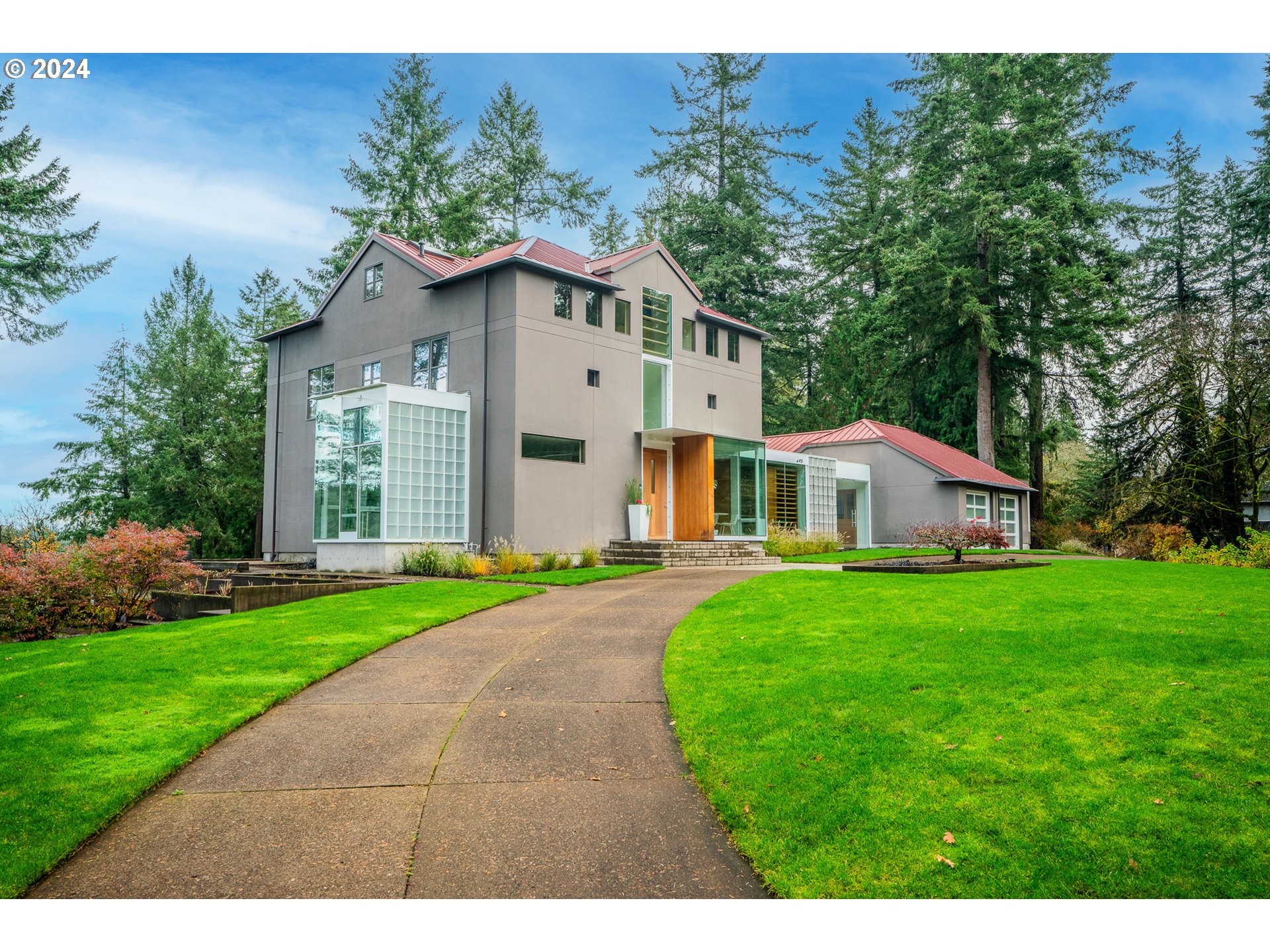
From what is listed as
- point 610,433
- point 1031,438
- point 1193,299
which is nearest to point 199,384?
point 610,433

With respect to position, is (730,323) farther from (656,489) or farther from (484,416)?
(484,416)

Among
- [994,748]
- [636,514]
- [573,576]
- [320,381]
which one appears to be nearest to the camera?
[994,748]

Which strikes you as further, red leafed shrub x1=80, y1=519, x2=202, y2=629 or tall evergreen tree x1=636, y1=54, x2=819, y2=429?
tall evergreen tree x1=636, y1=54, x2=819, y2=429

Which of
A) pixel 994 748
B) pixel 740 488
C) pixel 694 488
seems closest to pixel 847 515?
pixel 740 488

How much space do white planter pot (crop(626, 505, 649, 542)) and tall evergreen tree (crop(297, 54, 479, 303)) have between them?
1863 centimetres

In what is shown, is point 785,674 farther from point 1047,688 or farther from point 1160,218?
point 1160,218

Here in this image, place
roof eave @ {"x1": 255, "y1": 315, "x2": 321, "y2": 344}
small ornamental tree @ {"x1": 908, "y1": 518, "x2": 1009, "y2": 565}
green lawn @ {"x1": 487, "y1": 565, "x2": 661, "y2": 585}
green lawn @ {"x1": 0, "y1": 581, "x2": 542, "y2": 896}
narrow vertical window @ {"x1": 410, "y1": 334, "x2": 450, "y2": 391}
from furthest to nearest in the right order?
roof eave @ {"x1": 255, "y1": 315, "x2": 321, "y2": 344} < narrow vertical window @ {"x1": 410, "y1": 334, "x2": 450, "y2": 391} < small ornamental tree @ {"x1": 908, "y1": 518, "x2": 1009, "y2": 565} < green lawn @ {"x1": 487, "y1": 565, "x2": 661, "y2": 585} < green lawn @ {"x1": 0, "y1": 581, "x2": 542, "y2": 896}

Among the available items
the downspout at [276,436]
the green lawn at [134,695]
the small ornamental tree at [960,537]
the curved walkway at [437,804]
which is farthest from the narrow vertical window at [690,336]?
the curved walkway at [437,804]

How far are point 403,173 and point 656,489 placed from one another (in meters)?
21.1

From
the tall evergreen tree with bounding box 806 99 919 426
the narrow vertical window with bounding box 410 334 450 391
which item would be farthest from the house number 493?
the tall evergreen tree with bounding box 806 99 919 426

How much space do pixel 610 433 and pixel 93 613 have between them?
37.9 feet

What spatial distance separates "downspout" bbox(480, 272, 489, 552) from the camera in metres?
18.6

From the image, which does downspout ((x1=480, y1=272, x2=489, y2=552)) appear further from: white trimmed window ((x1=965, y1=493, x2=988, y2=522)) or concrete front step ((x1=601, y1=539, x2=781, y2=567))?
white trimmed window ((x1=965, y1=493, x2=988, y2=522))

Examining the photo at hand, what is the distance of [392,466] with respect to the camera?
17.5 m
